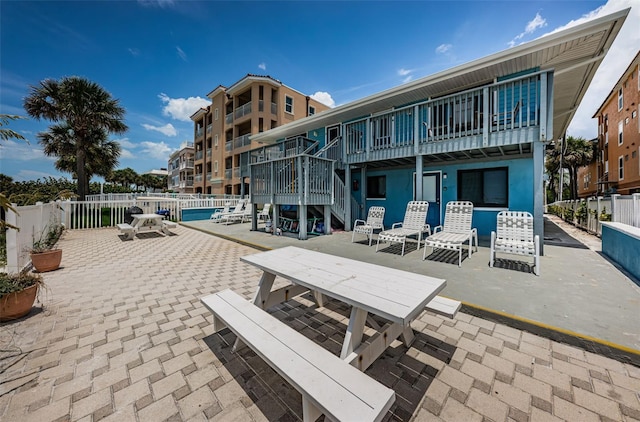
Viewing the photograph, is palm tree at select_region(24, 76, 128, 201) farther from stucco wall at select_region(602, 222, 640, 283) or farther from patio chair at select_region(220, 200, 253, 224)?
stucco wall at select_region(602, 222, 640, 283)

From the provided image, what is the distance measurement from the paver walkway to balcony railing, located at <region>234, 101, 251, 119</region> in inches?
803

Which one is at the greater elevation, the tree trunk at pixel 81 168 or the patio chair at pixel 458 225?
the tree trunk at pixel 81 168

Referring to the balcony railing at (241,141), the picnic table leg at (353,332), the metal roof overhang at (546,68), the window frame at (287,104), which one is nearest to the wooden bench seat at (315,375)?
the picnic table leg at (353,332)

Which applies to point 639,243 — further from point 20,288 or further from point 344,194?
point 20,288

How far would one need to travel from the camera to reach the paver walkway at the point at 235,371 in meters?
1.61

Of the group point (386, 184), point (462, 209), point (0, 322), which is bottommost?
point (0, 322)

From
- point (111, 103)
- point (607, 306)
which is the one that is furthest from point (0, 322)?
point (111, 103)

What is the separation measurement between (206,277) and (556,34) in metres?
9.01

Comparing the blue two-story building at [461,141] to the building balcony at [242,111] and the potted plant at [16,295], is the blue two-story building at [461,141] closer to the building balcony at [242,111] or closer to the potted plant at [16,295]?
the potted plant at [16,295]

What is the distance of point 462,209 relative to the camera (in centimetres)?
607

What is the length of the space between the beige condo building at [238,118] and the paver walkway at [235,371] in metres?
15.4

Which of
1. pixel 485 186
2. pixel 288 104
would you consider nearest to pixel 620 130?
pixel 485 186

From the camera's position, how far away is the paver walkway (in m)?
1.61

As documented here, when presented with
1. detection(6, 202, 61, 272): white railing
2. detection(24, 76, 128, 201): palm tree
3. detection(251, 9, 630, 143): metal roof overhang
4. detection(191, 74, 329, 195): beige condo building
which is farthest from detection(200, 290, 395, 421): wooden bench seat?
detection(24, 76, 128, 201): palm tree
